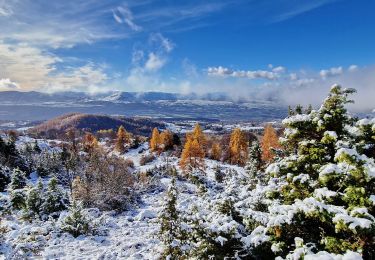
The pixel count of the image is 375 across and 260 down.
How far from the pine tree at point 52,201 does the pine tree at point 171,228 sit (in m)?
16.2

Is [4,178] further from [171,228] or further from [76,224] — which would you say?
[171,228]

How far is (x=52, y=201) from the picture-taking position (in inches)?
1032

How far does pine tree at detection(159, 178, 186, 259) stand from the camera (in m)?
12.3

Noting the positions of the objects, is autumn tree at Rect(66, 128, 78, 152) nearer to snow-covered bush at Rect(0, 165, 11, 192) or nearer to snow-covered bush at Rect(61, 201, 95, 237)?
snow-covered bush at Rect(0, 165, 11, 192)

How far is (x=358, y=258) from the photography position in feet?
19.7

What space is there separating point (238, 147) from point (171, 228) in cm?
5572

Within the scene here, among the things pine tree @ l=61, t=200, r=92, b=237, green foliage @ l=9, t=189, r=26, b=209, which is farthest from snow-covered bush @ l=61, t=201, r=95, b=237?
green foliage @ l=9, t=189, r=26, b=209

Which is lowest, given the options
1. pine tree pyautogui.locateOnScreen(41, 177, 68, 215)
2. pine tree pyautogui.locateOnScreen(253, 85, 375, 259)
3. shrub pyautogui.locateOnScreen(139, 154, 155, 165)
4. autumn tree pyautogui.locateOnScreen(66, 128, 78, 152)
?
shrub pyautogui.locateOnScreen(139, 154, 155, 165)

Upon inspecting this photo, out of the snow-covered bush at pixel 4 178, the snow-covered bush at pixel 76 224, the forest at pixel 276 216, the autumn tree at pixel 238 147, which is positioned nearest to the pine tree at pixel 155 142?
the autumn tree at pixel 238 147

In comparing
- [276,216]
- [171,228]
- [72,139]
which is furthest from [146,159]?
[276,216]

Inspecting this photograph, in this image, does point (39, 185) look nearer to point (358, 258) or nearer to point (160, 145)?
point (358, 258)

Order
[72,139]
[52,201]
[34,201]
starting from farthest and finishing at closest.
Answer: [72,139]
[52,201]
[34,201]

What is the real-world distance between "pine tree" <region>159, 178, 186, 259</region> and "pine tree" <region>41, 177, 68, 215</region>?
639 inches

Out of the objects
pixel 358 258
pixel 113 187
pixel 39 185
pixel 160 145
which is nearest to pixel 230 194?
pixel 358 258
